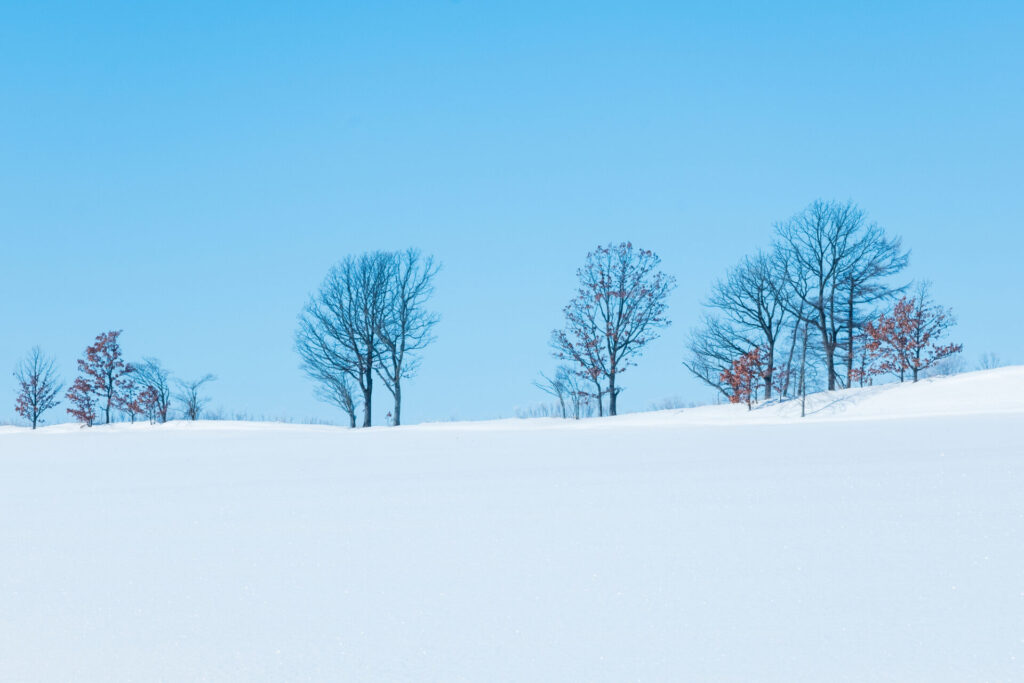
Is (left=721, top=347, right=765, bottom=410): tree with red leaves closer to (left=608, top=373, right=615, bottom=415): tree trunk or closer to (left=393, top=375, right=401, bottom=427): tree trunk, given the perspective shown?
(left=608, top=373, right=615, bottom=415): tree trunk

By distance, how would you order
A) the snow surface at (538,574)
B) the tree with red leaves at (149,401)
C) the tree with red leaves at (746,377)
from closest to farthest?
the snow surface at (538,574) → the tree with red leaves at (746,377) → the tree with red leaves at (149,401)

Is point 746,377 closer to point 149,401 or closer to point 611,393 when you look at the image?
point 611,393

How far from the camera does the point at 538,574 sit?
4.32 m

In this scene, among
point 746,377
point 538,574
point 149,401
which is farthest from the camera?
point 149,401

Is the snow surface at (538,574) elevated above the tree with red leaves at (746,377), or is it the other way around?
the tree with red leaves at (746,377)

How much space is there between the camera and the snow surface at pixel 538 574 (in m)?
3.33

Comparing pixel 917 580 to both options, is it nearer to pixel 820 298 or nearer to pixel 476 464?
pixel 476 464

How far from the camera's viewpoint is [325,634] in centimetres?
363

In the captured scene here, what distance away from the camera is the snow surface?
333 cm

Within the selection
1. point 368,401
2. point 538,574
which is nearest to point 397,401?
point 368,401

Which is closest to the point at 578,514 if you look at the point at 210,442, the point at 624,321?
the point at 210,442

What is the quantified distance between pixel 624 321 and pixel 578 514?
2674cm

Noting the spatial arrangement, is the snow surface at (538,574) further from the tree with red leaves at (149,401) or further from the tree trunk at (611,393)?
the tree with red leaves at (149,401)

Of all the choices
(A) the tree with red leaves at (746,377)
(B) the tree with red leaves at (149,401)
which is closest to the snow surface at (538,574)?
(A) the tree with red leaves at (746,377)
